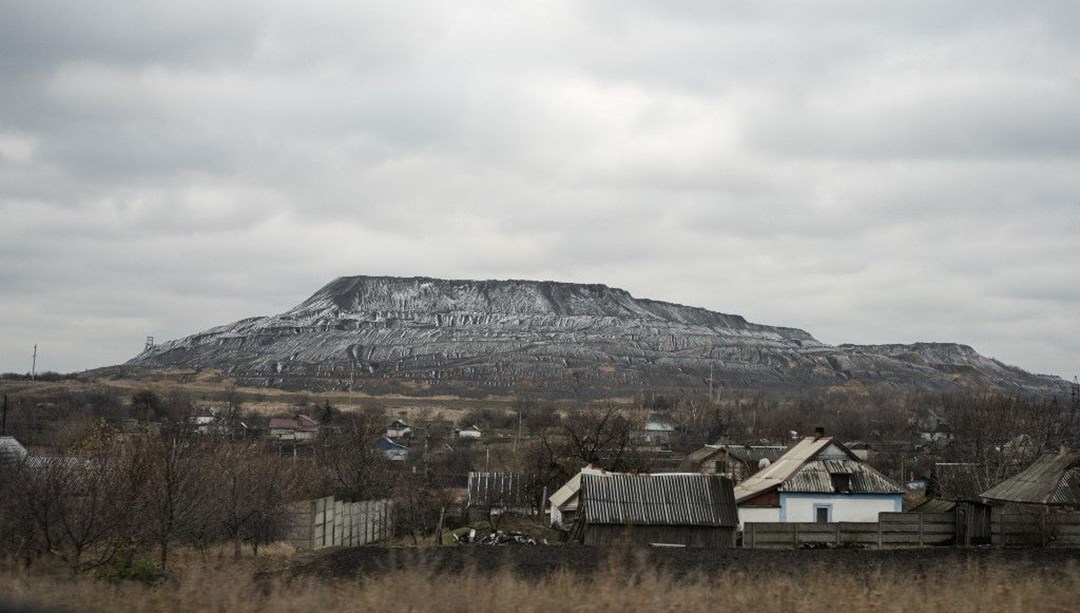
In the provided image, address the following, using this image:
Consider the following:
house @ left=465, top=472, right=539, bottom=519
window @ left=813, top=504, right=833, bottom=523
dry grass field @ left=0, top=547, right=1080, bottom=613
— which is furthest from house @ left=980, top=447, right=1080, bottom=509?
dry grass field @ left=0, top=547, right=1080, bottom=613

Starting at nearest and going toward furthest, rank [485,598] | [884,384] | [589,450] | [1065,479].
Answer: [485,598] → [1065,479] → [589,450] → [884,384]

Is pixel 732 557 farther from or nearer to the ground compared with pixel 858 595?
nearer to the ground

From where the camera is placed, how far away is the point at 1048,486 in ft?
107

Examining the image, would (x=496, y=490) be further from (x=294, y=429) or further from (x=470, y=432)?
(x=470, y=432)

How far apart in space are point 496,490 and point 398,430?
161 ft

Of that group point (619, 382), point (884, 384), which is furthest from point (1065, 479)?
point (884, 384)

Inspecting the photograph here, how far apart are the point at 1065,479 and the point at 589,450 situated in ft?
82.6

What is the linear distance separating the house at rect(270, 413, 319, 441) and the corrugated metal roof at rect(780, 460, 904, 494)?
5062 cm

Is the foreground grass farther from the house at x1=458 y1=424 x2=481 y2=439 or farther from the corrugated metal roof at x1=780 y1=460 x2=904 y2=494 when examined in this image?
the house at x1=458 y1=424 x2=481 y2=439

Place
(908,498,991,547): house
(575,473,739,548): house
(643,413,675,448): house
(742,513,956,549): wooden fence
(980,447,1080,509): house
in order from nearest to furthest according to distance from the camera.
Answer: (742,513,956,549): wooden fence, (908,498,991,547): house, (980,447,1080,509): house, (575,473,739,548): house, (643,413,675,448): house

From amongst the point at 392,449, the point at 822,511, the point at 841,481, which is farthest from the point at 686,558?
the point at 392,449

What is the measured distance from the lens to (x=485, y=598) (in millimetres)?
10359

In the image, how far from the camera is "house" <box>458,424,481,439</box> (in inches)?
3509

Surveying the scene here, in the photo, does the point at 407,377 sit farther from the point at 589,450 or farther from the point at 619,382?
the point at 589,450
